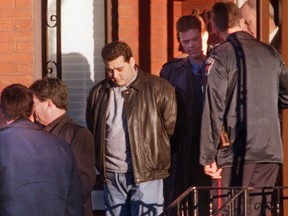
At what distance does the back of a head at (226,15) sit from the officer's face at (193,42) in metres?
0.71

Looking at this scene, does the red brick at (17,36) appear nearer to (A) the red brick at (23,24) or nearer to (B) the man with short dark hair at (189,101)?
(A) the red brick at (23,24)

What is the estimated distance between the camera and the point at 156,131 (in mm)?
9102

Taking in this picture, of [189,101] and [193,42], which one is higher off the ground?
[193,42]

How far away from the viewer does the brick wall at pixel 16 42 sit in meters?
10.6

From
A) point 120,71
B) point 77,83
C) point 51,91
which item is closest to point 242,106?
point 120,71

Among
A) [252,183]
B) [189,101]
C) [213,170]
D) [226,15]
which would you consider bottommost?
[252,183]

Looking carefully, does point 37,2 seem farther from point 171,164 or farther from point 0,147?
point 0,147

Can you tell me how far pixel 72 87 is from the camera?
35.8 ft

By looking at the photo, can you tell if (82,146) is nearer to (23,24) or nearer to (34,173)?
(34,173)

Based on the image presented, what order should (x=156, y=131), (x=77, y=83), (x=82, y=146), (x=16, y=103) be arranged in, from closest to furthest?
(x=16, y=103) → (x=82, y=146) → (x=156, y=131) → (x=77, y=83)

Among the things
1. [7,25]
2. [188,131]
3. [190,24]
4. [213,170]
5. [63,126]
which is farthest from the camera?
[7,25]

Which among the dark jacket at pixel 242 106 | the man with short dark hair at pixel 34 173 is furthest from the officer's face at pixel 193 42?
the man with short dark hair at pixel 34 173

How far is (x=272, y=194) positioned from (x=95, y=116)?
5.15 ft

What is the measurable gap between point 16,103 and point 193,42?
2.42m
